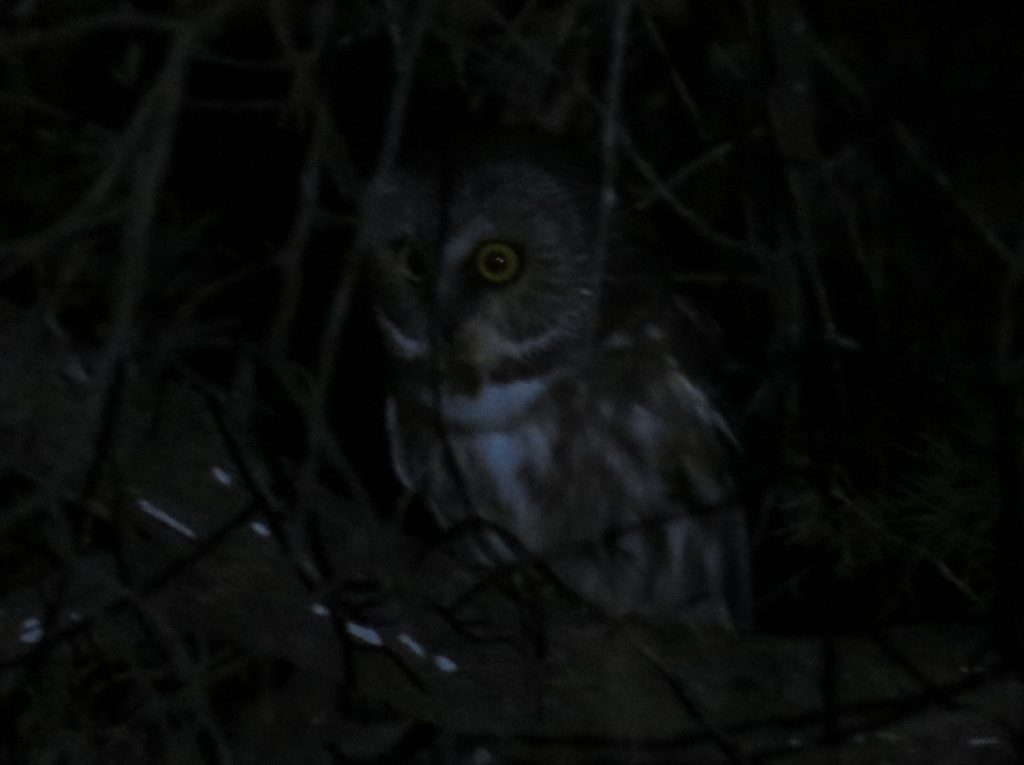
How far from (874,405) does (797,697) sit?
3.40 feet

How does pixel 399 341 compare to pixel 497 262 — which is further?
pixel 399 341

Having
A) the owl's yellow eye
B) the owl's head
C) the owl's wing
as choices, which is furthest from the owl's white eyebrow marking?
the owl's wing

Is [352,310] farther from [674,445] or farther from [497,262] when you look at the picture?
[674,445]

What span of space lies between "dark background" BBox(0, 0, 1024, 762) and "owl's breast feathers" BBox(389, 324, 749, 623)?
17 centimetres

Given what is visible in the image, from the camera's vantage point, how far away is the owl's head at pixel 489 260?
3236mm

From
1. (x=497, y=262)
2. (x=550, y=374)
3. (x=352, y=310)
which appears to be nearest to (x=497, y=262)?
(x=497, y=262)

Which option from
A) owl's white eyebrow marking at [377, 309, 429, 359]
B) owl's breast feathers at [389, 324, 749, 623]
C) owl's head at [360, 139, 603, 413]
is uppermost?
owl's head at [360, 139, 603, 413]

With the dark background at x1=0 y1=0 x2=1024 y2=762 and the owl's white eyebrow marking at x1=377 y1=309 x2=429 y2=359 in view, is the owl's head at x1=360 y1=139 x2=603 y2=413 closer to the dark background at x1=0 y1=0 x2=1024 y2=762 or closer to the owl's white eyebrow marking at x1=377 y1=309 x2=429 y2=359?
the owl's white eyebrow marking at x1=377 y1=309 x2=429 y2=359

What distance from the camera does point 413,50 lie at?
6.08 ft

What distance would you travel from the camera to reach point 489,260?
10.8ft

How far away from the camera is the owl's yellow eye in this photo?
326 centimetres

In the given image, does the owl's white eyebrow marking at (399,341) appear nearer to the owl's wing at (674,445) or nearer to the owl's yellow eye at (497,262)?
the owl's yellow eye at (497,262)

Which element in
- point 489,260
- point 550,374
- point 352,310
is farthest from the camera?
point 352,310

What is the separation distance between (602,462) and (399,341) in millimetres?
548
